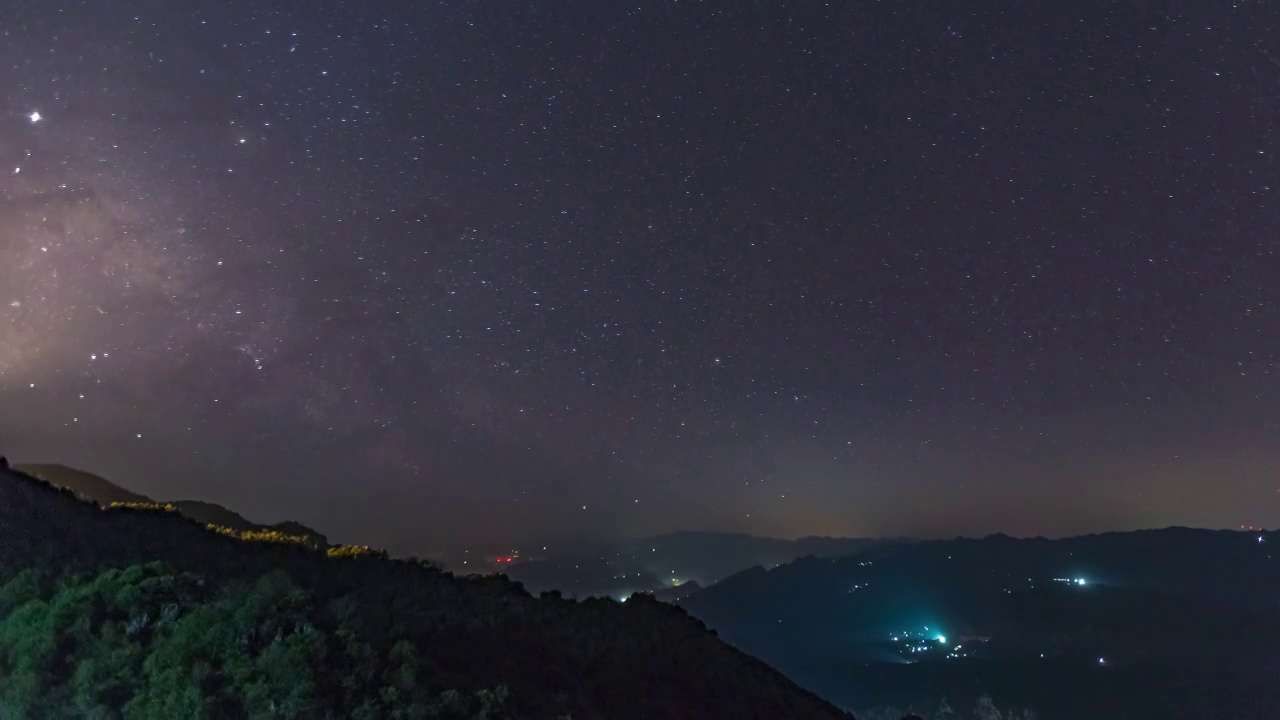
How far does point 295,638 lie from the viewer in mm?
12219

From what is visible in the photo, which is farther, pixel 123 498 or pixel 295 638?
pixel 123 498

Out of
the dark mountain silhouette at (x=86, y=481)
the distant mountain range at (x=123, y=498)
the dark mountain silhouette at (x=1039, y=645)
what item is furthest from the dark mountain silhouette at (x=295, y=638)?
the dark mountain silhouette at (x=1039, y=645)

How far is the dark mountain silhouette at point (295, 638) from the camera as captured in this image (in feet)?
36.9

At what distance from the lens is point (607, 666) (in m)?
16.8

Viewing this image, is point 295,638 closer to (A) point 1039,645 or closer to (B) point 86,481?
(B) point 86,481

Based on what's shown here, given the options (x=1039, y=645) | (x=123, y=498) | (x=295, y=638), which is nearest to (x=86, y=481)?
(x=123, y=498)

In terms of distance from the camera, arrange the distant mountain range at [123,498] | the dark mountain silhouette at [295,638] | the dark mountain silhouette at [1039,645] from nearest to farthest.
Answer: the dark mountain silhouette at [295,638], the distant mountain range at [123,498], the dark mountain silhouette at [1039,645]

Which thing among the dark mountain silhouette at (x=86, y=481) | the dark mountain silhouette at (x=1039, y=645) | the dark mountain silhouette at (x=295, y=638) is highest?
the dark mountain silhouette at (x=86, y=481)

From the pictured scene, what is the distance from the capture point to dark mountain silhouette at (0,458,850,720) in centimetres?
1123

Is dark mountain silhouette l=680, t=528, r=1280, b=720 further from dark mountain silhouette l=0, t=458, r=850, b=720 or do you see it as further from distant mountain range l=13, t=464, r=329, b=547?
dark mountain silhouette l=0, t=458, r=850, b=720

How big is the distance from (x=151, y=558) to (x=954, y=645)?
564 ft

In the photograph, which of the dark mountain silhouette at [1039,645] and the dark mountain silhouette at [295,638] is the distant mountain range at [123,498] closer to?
the dark mountain silhouette at [295,638]

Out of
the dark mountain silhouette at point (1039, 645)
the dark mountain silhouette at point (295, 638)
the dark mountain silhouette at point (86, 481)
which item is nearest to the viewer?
the dark mountain silhouette at point (295, 638)

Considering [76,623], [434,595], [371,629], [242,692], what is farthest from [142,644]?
[434,595]
